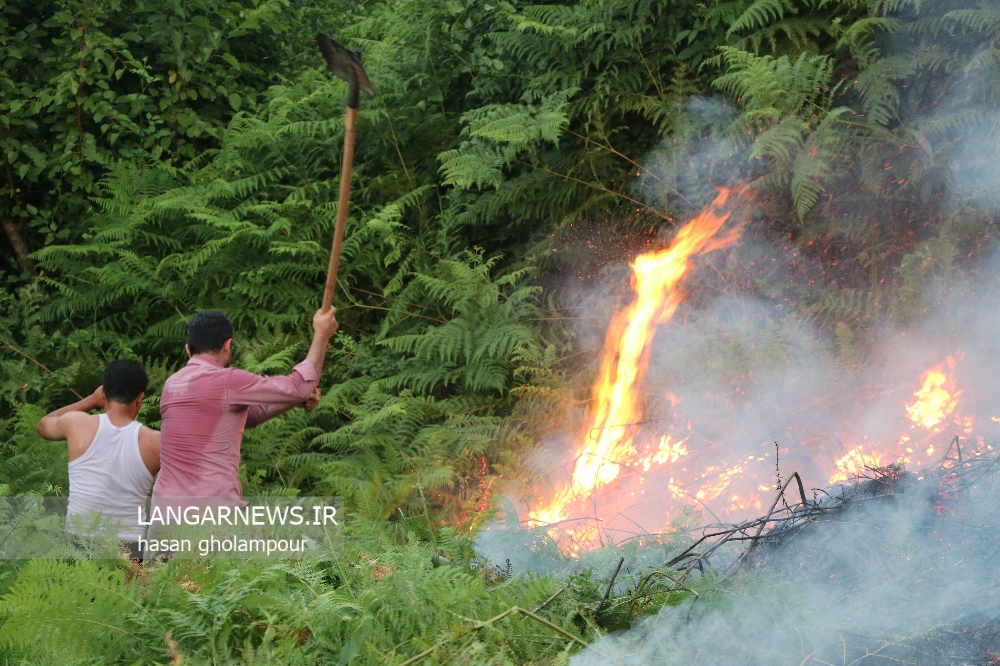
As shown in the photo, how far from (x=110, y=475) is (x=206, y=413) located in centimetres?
70

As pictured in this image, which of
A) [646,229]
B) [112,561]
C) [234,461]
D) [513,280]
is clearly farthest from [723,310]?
[112,561]

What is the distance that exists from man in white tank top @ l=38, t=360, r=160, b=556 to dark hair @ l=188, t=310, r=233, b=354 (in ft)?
1.44

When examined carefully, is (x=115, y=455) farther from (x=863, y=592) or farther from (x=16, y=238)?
(x=16, y=238)

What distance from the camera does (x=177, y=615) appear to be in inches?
135

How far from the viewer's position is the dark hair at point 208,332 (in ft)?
14.8

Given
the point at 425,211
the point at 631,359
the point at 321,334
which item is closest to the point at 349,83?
the point at 321,334

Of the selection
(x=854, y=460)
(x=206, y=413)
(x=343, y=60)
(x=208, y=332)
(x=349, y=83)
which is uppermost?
(x=343, y=60)

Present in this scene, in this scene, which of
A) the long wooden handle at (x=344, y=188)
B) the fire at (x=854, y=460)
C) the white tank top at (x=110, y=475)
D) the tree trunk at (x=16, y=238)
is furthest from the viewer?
the tree trunk at (x=16, y=238)

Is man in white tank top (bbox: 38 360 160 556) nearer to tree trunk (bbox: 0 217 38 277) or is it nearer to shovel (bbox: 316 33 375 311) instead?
shovel (bbox: 316 33 375 311)

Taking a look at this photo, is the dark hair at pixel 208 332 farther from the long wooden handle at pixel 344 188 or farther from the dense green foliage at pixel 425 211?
the dense green foliage at pixel 425 211

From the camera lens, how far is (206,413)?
4480 millimetres

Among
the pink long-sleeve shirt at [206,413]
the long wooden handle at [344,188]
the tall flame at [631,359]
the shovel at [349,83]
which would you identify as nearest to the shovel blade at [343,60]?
the shovel at [349,83]

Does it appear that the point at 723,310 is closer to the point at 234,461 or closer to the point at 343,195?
the point at 343,195

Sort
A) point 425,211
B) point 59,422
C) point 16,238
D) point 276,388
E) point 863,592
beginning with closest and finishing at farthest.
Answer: point 863,592, point 276,388, point 59,422, point 425,211, point 16,238
